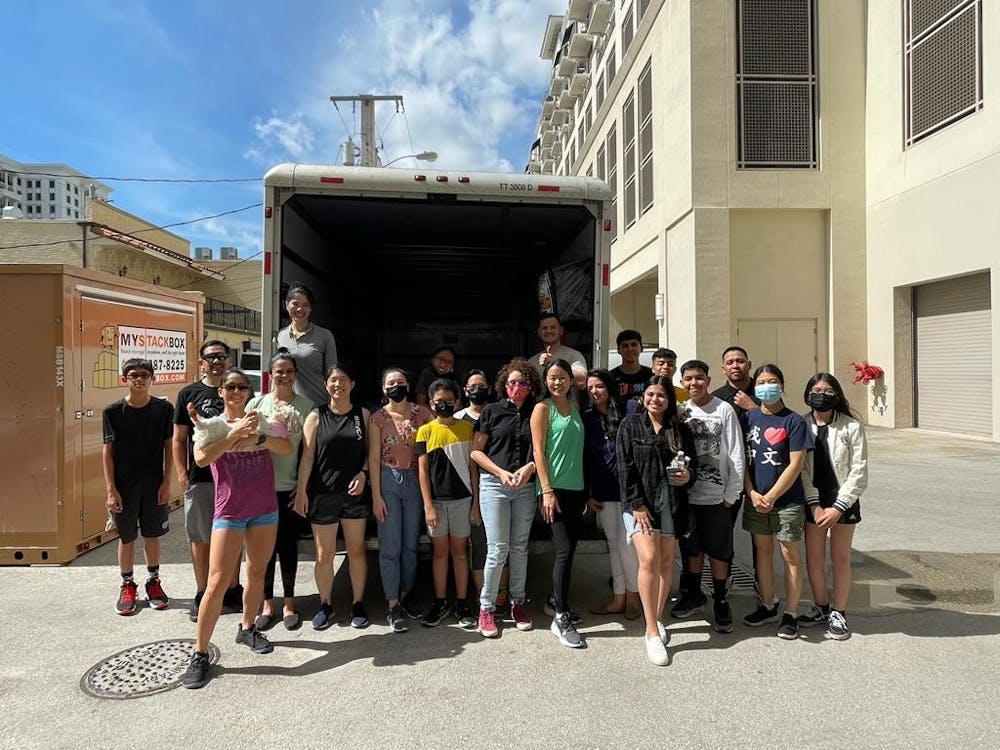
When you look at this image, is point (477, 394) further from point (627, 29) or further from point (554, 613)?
A: point (627, 29)

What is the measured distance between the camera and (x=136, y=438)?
4.20 m

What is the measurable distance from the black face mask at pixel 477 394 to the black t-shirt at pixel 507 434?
0.15 m

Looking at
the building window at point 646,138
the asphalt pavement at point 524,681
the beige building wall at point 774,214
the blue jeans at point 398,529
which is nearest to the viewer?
the asphalt pavement at point 524,681

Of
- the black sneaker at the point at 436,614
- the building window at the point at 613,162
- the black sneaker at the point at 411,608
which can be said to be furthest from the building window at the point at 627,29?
the black sneaker at the point at 436,614

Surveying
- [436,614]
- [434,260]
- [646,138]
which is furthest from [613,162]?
[436,614]

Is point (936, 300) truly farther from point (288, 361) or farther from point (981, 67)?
point (288, 361)

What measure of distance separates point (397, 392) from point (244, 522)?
1.23 meters

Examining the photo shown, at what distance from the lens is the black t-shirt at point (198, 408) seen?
3893 mm

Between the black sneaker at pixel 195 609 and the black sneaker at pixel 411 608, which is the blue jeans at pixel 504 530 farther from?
the black sneaker at pixel 195 609

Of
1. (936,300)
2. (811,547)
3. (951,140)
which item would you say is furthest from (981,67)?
(811,547)

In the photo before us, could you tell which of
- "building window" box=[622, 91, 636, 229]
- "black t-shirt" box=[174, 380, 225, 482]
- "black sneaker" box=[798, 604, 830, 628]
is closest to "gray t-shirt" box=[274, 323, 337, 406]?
"black t-shirt" box=[174, 380, 225, 482]

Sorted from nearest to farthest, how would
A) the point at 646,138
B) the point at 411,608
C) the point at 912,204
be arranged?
the point at 411,608 < the point at 912,204 < the point at 646,138

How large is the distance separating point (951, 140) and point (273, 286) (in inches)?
563

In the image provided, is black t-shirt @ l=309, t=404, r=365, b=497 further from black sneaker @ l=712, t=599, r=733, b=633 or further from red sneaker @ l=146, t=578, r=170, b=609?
black sneaker @ l=712, t=599, r=733, b=633
